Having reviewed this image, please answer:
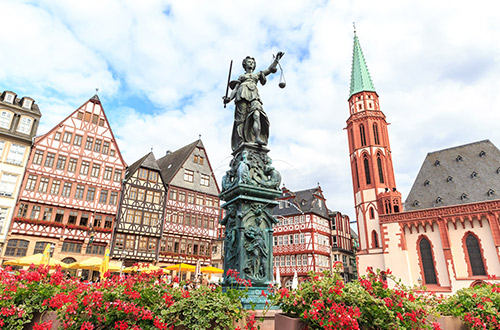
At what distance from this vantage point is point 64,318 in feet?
11.5

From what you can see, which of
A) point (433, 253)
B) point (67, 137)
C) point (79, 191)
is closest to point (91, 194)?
point (79, 191)

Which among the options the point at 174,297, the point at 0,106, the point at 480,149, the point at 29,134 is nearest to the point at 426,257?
the point at 480,149

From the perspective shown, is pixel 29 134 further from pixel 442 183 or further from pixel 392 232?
pixel 442 183

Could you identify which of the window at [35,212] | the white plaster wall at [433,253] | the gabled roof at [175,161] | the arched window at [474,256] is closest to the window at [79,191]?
the window at [35,212]

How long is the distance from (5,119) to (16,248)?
32.7 feet

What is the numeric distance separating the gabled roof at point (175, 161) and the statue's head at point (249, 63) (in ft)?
80.1

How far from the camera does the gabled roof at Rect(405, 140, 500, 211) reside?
31625mm

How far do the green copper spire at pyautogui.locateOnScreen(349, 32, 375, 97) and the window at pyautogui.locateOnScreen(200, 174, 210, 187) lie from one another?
2499 centimetres

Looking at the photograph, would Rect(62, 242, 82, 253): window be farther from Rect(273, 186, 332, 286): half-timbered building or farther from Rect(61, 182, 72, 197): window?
Rect(273, 186, 332, 286): half-timbered building

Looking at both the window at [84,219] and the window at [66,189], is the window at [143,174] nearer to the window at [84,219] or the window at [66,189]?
the window at [84,219]

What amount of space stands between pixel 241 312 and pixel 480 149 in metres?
41.5

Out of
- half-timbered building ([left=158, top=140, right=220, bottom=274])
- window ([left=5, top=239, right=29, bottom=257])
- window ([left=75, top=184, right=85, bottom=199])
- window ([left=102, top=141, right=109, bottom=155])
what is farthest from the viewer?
half-timbered building ([left=158, top=140, right=220, bottom=274])

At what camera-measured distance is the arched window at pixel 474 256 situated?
28031 mm

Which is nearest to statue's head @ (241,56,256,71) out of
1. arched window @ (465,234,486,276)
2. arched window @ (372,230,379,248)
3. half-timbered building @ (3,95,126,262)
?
half-timbered building @ (3,95,126,262)
